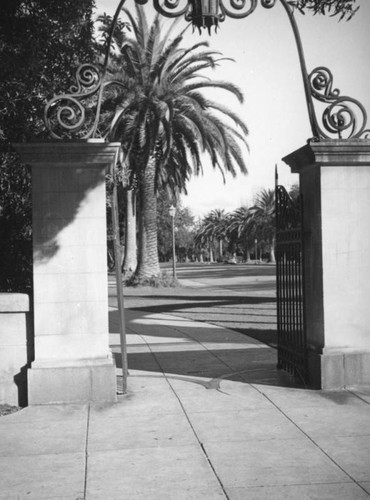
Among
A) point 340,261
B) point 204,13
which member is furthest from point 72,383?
point 204,13

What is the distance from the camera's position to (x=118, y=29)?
11.2 meters

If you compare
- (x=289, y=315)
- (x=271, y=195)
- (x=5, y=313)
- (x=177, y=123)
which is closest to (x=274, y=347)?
(x=289, y=315)

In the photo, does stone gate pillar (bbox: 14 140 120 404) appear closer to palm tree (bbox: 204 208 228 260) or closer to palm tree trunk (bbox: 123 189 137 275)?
palm tree trunk (bbox: 123 189 137 275)

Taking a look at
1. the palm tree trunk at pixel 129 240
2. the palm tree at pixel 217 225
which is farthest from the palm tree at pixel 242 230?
the palm tree trunk at pixel 129 240

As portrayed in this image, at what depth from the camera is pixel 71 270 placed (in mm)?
6773

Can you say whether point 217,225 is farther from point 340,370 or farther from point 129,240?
point 340,370

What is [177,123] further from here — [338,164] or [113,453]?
[113,453]

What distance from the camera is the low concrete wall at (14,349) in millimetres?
6691

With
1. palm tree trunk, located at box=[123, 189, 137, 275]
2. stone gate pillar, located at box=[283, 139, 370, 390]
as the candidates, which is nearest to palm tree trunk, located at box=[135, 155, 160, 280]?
palm tree trunk, located at box=[123, 189, 137, 275]

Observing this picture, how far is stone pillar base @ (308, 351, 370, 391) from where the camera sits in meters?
7.03

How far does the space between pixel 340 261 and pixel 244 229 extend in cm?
9535

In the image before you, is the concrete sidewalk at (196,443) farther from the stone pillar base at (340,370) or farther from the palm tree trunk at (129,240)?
the palm tree trunk at (129,240)

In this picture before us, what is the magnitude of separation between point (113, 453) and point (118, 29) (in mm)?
8605

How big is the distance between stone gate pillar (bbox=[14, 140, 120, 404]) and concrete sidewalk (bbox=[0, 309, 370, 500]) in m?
0.41
